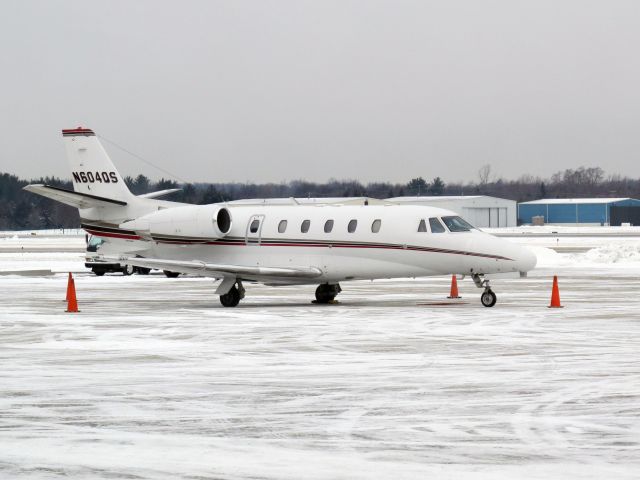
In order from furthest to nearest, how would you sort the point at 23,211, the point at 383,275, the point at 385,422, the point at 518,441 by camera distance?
1. the point at 23,211
2. the point at 383,275
3. the point at 385,422
4. the point at 518,441

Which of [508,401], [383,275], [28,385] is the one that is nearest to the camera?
[508,401]

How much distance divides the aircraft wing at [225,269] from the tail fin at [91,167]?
3.34 m

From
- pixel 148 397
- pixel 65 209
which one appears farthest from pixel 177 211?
pixel 65 209

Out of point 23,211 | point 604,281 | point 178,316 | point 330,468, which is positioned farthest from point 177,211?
point 23,211

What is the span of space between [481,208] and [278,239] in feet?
330

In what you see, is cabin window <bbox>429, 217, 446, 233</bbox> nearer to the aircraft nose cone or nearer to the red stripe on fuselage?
the aircraft nose cone

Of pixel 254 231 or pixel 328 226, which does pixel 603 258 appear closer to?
pixel 328 226

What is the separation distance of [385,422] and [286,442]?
1310 mm

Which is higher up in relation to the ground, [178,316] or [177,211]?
[177,211]

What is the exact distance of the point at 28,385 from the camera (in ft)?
44.7

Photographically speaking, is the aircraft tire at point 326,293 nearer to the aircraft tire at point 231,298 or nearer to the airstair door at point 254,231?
the airstair door at point 254,231

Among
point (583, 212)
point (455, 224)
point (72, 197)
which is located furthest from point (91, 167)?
point (583, 212)

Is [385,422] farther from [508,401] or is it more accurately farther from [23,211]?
[23,211]

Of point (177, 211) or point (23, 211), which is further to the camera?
point (23, 211)
